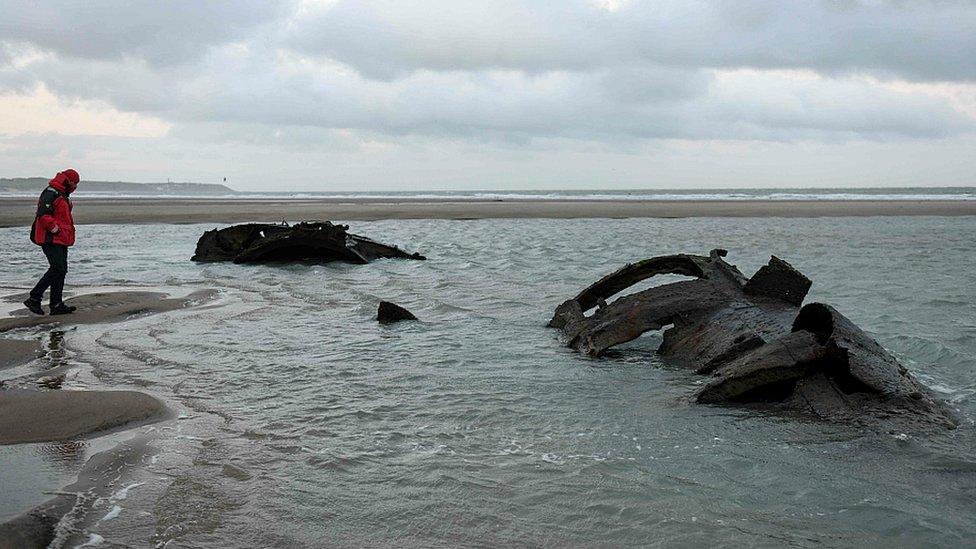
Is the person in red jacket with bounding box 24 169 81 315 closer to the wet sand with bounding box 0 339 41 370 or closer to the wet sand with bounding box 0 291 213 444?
the wet sand with bounding box 0 339 41 370

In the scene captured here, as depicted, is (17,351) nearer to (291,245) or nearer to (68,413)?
(68,413)

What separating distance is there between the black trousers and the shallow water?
4.76 ft

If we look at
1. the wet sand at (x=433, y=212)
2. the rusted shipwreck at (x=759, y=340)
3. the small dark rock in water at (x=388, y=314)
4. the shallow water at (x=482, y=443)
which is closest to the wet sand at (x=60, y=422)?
the shallow water at (x=482, y=443)

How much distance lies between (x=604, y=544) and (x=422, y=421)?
7.35 feet

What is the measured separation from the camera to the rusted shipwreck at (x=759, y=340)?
543 centimetres

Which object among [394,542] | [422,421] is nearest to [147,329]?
[422,421]

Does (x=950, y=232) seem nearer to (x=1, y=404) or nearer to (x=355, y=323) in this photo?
(x=355, y=323)

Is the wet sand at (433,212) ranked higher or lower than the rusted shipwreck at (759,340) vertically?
higher

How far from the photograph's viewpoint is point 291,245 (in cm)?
1780

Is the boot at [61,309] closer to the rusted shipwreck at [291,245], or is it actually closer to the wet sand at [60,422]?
the wet sand at [60,422]

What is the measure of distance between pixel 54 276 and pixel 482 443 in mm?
8114

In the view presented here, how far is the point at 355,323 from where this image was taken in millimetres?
9961

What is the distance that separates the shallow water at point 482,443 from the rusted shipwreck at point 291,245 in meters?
5.93

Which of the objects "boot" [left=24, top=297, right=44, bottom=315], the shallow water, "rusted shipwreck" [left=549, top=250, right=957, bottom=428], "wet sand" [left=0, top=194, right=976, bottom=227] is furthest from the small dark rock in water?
"wet sand" [left=0, top=194, right=976, bottom=227]
